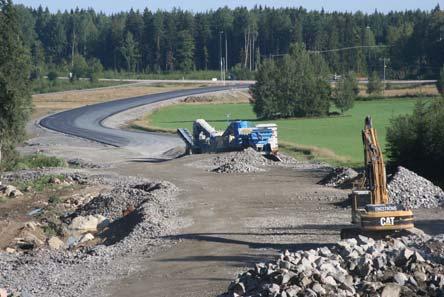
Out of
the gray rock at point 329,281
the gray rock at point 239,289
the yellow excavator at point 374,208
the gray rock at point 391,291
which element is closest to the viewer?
the gray rock at point 391,291

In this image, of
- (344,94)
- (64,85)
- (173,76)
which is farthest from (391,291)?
(173,76)

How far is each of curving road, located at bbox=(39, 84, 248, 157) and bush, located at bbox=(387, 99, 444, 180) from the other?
1024 inches

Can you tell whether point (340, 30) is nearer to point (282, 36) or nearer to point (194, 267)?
point (282, 36)

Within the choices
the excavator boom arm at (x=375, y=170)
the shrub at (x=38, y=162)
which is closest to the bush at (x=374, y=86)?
the shrub at (x=38, y=162)

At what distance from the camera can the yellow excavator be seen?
2258 cm

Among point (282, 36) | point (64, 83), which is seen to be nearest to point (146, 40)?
point (282, 36)

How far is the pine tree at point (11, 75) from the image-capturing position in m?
46.7

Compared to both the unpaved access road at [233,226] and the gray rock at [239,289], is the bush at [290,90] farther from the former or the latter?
the gray rock at [239,289]

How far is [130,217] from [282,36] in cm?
17002

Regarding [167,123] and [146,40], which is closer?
[167,123]

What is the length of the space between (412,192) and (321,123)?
54.9m

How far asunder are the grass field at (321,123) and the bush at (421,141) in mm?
7461

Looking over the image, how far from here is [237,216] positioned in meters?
31.3

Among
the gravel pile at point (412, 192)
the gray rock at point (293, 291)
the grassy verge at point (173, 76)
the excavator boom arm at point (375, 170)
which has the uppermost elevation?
the excavator boom arm at point (375, 170)
